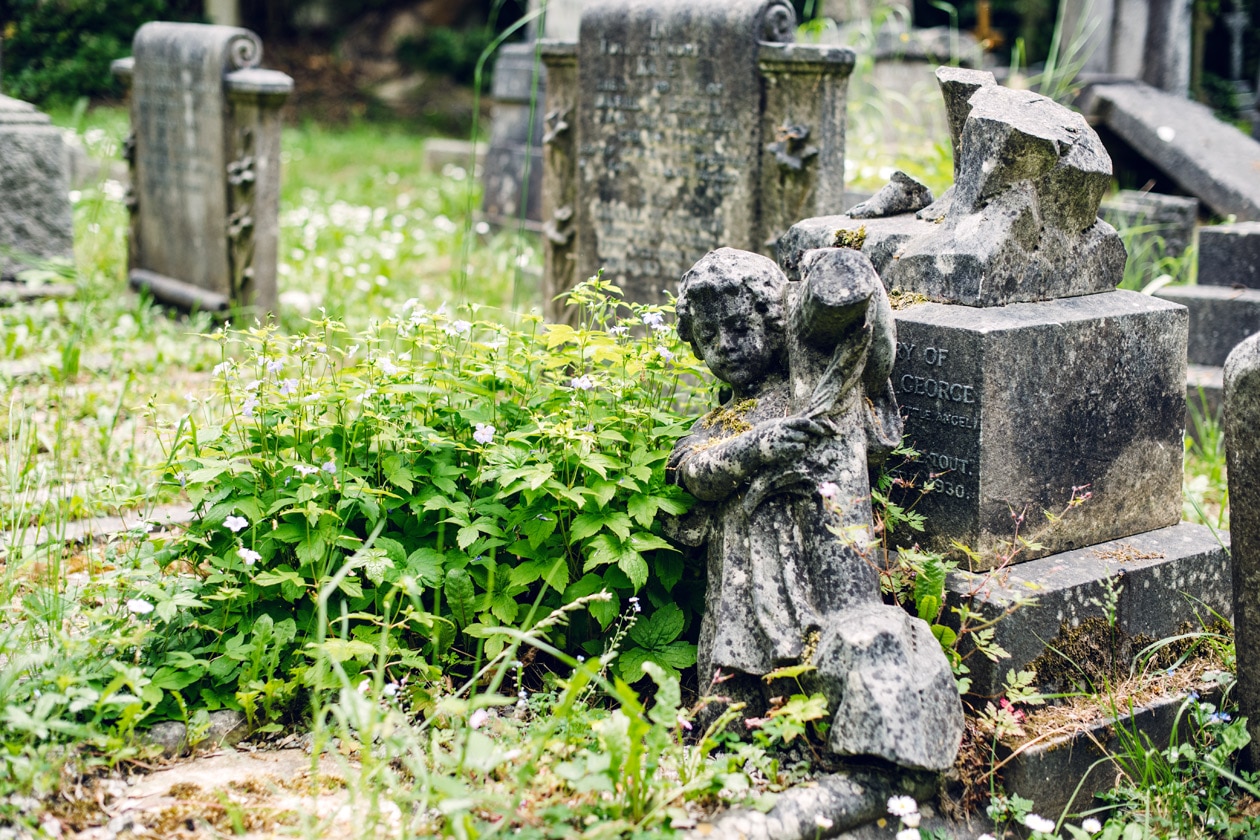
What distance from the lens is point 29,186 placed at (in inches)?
250

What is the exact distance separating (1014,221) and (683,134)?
2437 mm

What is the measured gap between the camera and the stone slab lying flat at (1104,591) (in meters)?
2.64

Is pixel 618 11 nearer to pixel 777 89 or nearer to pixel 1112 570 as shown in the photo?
pixel 777 89

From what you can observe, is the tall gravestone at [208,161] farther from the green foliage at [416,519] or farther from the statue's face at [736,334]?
the statue's face at [736,334]

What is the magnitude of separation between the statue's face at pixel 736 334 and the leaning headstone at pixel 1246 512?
0.97 metres

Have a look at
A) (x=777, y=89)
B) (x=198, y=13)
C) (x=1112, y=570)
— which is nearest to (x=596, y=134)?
(x=777, y=89)

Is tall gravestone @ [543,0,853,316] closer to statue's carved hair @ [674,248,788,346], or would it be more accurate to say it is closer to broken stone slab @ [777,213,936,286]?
broken stone slab @ [777,213,936,286]

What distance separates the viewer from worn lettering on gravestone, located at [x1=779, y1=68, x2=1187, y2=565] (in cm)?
270

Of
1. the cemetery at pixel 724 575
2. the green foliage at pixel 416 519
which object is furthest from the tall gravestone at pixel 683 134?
the green foliage at pixel 416 519

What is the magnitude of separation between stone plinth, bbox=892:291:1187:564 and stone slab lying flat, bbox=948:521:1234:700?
2.7 inches

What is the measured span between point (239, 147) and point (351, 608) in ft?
13.8

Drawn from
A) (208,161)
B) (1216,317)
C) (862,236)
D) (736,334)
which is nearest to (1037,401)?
(862,236)

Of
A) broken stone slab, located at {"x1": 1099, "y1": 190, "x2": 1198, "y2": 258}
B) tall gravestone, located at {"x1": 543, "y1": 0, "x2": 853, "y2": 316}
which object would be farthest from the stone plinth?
broken stone slab, located at {"x1": 1099, "y1": 190, "x2": 1198, "y2": 258}

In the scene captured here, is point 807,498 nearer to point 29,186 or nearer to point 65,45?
point 29,186
